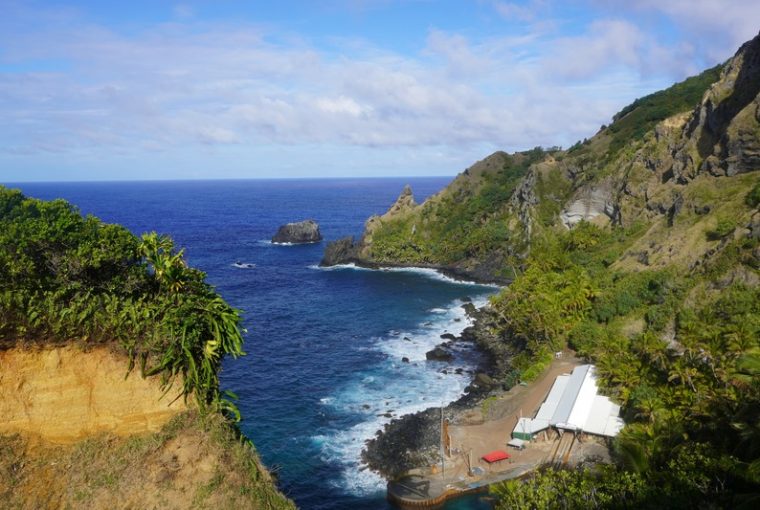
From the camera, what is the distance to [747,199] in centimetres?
6469

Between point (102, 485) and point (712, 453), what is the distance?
2937 centimetres

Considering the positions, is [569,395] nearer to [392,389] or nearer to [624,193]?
[392,389]

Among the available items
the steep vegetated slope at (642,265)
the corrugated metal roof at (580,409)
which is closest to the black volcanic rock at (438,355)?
the steep vegetated slope at (642,265)

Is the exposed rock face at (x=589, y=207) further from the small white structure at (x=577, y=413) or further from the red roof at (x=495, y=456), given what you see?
the red roof at (x=495, y=456)

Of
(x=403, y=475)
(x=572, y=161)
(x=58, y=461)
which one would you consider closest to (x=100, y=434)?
(x=58, y=461)

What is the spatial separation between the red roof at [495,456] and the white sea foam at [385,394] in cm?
892

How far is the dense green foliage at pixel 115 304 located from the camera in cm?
2059

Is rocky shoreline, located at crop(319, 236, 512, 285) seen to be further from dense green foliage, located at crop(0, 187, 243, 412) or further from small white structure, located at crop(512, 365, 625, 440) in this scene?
dense green foliage, located at crop(0, 187, 243, 412)

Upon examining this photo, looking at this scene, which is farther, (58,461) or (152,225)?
(152,225)

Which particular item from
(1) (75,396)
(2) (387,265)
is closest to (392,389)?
(1) (75,396)

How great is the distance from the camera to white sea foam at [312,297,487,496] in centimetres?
4594

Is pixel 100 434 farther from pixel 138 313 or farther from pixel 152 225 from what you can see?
pixel 152 225

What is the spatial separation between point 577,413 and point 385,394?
20.7 metres

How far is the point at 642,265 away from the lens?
72.3 metres
